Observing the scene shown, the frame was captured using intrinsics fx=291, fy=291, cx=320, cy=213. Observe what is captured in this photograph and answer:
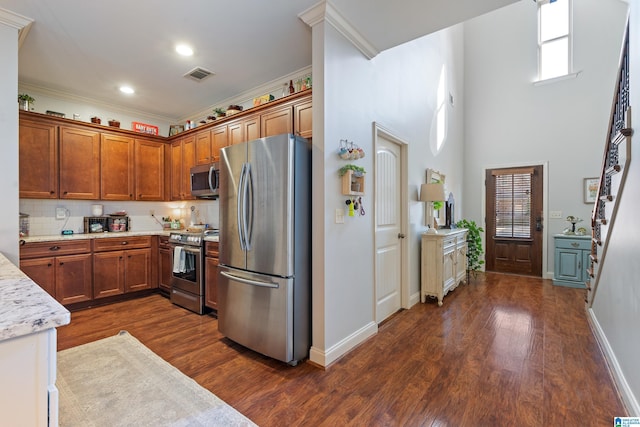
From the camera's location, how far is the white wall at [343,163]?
92.0 inches

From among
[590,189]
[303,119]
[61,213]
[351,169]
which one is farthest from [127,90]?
[590,189]

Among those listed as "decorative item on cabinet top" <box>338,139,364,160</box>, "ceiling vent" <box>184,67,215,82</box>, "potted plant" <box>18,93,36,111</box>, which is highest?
"ceiling vent" <box>184,67,215,82</box>

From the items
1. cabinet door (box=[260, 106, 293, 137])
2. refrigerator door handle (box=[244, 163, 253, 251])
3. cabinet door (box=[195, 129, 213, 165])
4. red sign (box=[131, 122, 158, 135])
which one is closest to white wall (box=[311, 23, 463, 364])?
refrigerator door handle (box=[244, 163, 253, 251])

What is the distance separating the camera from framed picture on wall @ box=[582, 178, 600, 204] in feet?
16.1

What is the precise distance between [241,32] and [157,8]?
66 centimetres

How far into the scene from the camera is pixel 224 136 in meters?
3.83

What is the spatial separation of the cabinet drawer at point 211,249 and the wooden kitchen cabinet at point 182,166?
137 centimetres

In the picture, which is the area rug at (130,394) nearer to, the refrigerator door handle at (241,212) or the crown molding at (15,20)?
the refrigerator door handle at (241,212)

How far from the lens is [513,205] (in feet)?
18.6

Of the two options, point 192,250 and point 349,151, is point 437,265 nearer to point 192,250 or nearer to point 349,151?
point 349,151

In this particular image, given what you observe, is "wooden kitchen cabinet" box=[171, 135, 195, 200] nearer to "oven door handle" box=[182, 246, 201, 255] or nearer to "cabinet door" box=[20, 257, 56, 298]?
"oven door handle" box=[182, 246, 201, 255]

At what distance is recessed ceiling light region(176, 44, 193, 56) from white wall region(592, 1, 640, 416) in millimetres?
3693

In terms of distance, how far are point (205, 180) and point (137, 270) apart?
62.1 inches

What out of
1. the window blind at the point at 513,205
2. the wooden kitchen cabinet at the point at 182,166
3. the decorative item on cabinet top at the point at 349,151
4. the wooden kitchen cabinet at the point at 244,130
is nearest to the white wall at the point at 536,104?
the window blind at the point at 513,205
